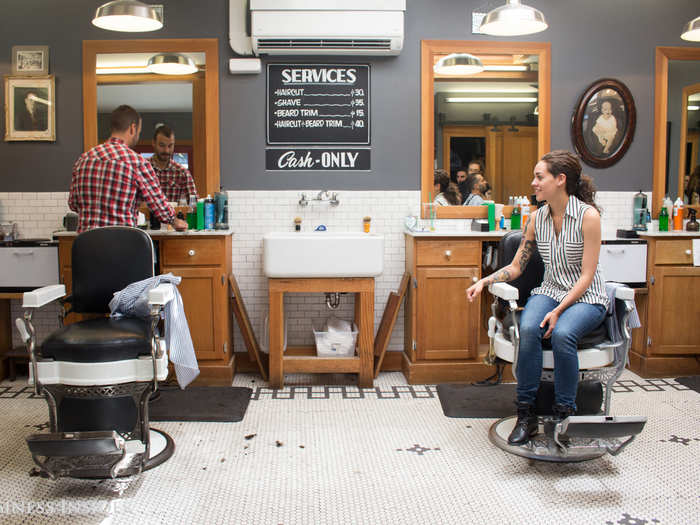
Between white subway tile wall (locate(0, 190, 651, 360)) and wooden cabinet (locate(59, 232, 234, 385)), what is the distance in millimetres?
390

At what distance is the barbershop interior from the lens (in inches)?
118

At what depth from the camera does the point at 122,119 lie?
3.48m

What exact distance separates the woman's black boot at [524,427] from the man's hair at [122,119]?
102 inches

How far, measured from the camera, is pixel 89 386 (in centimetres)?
261

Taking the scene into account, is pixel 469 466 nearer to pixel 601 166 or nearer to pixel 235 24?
pixel 601 166

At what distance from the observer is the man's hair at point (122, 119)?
3463 mm

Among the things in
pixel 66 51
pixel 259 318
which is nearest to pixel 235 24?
pixel 66 51

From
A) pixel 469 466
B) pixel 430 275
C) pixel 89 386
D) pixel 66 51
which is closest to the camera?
pixel 89 386

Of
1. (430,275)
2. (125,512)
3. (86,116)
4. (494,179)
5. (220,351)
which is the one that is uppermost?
(86,116)

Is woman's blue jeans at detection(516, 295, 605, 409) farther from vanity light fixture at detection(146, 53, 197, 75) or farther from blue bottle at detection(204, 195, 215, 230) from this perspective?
vanity light fixture at detection(146, 53, 197, 75)

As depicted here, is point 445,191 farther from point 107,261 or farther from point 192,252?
point 107,261

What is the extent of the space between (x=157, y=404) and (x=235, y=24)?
258 cm

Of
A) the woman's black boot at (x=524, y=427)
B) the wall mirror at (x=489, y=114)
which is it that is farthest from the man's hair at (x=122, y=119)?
the woman's black boot at (x=524, y=427)
